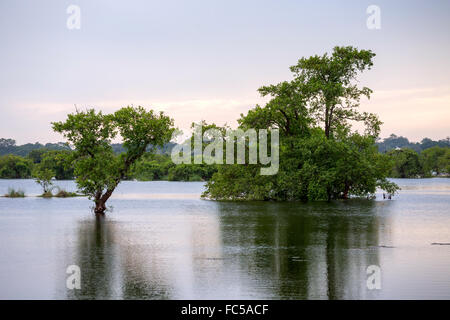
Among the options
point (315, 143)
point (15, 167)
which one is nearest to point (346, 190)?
point (315, 143)

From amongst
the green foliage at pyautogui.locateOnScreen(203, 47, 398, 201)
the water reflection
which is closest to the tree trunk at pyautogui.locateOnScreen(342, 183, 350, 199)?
the green foliage at pyautogui.locateOnScreen(203, 47, 398, 201)

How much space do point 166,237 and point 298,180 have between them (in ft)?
103

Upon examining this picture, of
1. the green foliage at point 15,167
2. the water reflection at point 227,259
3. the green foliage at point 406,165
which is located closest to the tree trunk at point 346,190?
the water reflection at point 227,259

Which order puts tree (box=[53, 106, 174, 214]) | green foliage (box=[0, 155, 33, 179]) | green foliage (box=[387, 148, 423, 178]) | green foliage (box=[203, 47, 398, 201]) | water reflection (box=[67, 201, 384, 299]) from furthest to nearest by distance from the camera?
green foliage (box=[387, 148, 423, 178]), green foliage (box=[0, 155, 33, 179]), green foliage (box=[203, 47, 398, 201]), tree (box=[53, 106, 174, 214]), water reflection (box=[67, 201, 384, 299])

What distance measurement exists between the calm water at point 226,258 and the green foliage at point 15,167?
119 meters

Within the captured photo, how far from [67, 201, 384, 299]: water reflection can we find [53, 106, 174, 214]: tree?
603 cm

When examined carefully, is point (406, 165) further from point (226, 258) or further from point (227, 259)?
→ point (227, 259)

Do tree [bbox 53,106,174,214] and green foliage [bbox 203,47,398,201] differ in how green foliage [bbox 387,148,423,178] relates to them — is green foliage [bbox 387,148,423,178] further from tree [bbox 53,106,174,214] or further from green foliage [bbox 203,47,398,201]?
tree [bbox 53,106,174,214]

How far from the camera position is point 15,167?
5728 inches

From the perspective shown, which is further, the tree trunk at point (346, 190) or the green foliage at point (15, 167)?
the green foliage at point (15, 167)

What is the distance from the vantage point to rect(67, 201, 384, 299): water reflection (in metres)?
13.4

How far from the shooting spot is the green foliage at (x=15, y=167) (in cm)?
14362

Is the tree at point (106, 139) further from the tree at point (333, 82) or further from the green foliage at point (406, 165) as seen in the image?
the green foliage at point (406, 165)
